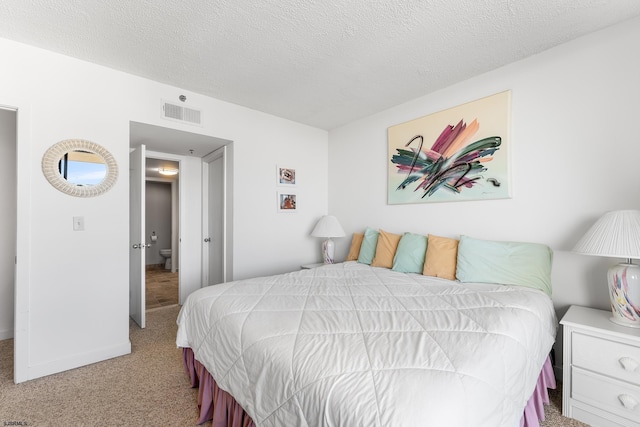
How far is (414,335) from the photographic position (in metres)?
1.22

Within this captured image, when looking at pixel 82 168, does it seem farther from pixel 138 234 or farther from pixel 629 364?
pixel 629 364

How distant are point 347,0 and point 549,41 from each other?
1.55 metres

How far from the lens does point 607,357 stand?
154cm

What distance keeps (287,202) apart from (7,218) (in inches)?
112

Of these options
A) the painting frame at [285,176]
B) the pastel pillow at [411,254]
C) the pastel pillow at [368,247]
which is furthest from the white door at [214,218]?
the pastel pillow at [411,254]

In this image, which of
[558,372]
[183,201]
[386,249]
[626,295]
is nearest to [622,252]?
[626,295]

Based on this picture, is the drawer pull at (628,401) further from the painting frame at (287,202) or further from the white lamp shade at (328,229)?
the painting frame at (287,202)

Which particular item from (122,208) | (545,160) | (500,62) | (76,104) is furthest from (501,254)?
(76,104)

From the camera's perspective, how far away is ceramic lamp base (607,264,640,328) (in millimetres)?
1583

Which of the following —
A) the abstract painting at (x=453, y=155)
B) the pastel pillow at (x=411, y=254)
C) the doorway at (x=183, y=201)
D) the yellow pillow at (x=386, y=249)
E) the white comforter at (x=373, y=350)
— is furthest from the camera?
the doorway at (x=183, y=201)

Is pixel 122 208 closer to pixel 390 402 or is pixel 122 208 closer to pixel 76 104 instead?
pixel 76 104

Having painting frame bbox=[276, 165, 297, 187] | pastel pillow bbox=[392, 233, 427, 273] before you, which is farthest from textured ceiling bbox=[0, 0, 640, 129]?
pastel pillow bbox=[392, 233, 427, 273]

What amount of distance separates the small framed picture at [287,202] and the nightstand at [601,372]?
2803 mm

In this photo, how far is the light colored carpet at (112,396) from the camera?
1.66 meters
